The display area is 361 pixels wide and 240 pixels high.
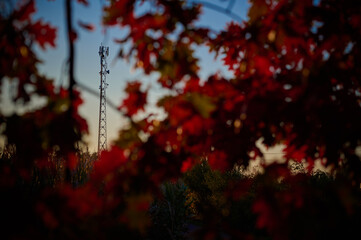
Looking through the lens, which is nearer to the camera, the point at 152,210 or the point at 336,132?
the point at 336,132

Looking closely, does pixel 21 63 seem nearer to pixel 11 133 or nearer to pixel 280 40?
pixel 11 133

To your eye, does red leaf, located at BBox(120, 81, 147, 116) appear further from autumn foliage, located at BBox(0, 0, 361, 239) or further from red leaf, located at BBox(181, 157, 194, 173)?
red leaf, located at BBox(181, 157, 194, 173)

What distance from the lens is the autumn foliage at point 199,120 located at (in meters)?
1.58

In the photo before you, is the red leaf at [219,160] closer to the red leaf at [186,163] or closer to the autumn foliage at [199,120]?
the autumn foliage at [199,120]

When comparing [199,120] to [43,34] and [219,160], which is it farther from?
[43,34]

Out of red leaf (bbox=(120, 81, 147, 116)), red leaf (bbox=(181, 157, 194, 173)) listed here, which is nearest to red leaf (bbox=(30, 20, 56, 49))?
red leaf (bbox=(120, 81, 147, 116))

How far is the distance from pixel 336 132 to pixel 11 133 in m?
2.74

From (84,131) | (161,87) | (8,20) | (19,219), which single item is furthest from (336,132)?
(8,20)

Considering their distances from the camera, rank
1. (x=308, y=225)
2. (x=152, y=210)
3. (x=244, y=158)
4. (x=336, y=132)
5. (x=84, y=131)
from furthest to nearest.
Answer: (x=152, y=210)
(x=244, y=158)
(x=84, y=131)
(x=336, y=132)
(x=308, y=225)

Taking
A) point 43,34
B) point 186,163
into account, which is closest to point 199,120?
point 186,163

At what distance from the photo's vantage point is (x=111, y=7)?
2.10 meters

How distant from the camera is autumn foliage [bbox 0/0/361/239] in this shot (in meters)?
1.58

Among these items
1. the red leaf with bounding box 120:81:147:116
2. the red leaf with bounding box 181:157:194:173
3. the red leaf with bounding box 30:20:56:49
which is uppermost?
the red leaf with bounding box 30:20:56:49

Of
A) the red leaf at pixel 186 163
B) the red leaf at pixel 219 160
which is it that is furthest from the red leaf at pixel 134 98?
the red leaf at pixel 219 160
